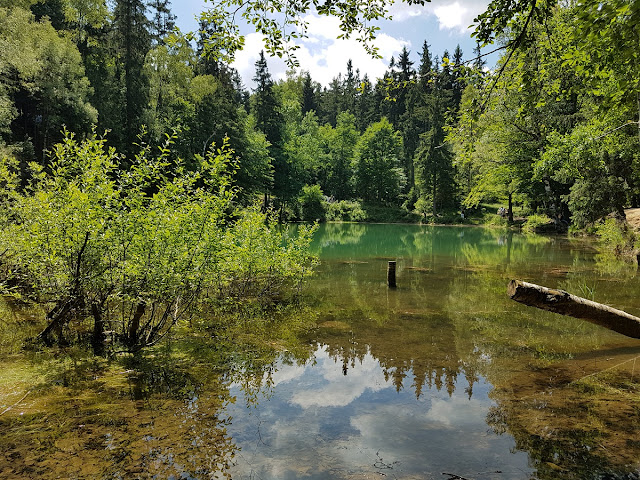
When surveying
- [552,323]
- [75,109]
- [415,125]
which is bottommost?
[552,323]

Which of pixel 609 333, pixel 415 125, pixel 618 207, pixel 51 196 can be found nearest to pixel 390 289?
pixel 609 333

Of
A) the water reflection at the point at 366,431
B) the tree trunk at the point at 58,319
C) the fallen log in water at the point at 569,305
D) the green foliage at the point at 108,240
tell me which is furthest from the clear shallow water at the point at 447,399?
the tree trunk at the point at 58,319

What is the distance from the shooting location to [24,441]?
432 cm

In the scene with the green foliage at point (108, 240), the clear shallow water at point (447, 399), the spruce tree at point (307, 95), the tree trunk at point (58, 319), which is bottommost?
the clear shallow water at point (447, 399)

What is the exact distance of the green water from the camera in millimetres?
4215

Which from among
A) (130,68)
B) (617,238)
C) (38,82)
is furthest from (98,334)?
(130,68)

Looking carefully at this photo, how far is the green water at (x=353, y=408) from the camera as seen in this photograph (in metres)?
4.21

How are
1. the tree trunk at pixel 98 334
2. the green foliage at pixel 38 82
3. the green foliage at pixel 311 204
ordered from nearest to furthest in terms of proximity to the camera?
1. the tree trunk at pixel 98 334
2. the green foliage at pixel 38 82
3. the green foliage at pixel 311 204

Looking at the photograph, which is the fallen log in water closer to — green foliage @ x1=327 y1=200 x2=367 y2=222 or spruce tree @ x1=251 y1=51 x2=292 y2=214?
spruce tree @ x1=251 y1=51 x2=292 y2=214

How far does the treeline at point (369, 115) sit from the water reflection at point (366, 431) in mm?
3621

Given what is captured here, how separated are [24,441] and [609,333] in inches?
414

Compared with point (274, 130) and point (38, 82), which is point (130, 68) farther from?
point (274, 130)

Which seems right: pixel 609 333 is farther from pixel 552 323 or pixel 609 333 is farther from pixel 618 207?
pixel 618 207

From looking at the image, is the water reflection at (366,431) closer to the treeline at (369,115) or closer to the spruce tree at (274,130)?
the treeline at (369,115)
